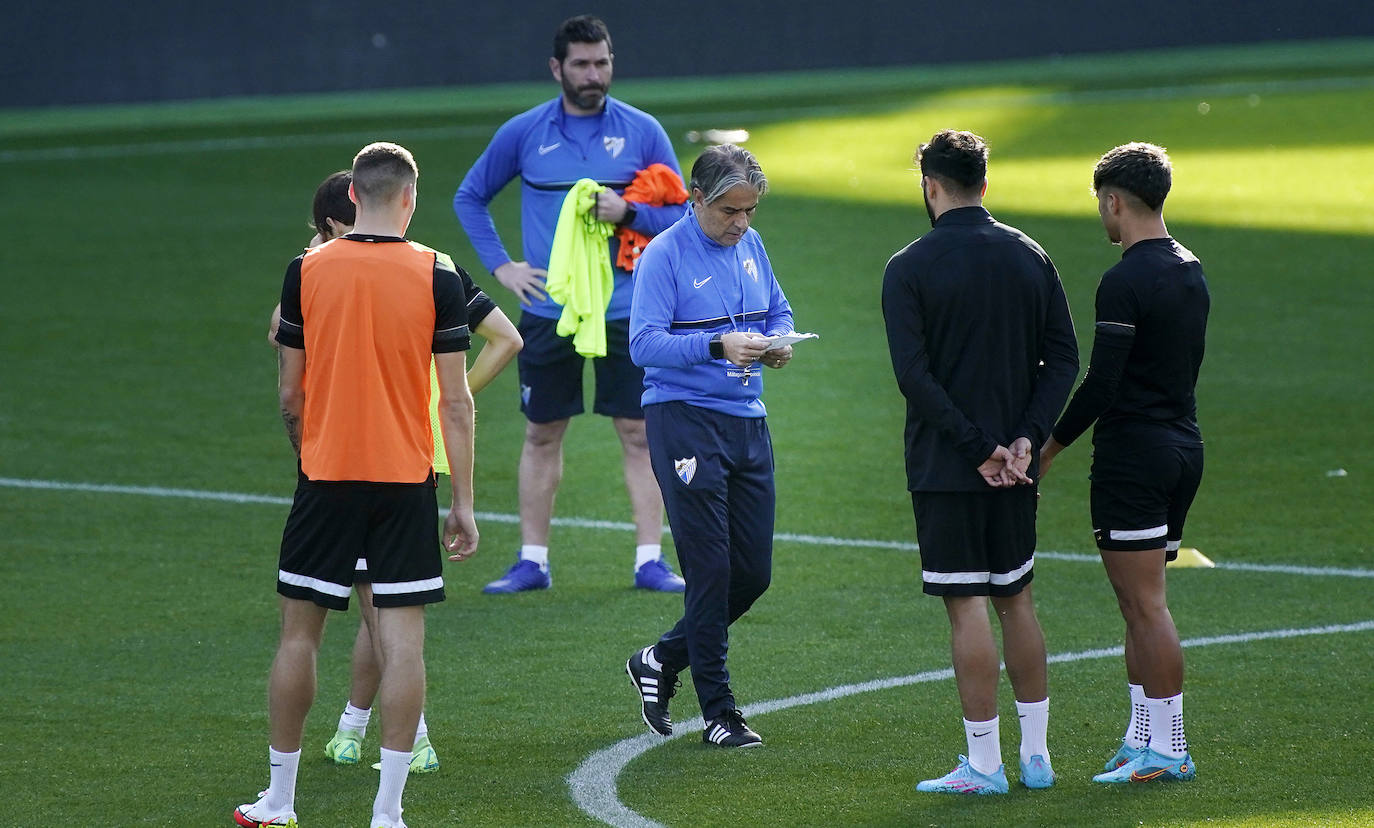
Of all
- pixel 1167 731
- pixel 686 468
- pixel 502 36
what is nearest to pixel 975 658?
pixel 1167 731

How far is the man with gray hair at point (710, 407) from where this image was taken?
17.9 feet

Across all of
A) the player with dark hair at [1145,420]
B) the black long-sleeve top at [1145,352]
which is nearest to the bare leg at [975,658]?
the player with dark hair at [1145,420]

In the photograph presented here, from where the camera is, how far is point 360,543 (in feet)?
15.5

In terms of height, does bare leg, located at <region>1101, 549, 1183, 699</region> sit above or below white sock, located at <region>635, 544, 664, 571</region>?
above

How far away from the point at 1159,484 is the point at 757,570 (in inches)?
51.5

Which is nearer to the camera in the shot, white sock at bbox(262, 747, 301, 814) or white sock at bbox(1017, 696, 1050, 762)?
white sock at bbox(262, 747, 301, 814)

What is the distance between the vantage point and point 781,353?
528cm

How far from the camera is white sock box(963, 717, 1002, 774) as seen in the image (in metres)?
5.00

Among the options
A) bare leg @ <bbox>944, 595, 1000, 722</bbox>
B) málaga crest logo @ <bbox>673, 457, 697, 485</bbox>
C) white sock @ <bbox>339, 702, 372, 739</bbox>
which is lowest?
white sock @ <bbox>339, 702, 372, 739</bbox>

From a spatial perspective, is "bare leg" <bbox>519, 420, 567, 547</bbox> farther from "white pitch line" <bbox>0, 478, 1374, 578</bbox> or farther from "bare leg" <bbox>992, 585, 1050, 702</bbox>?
"bare leg" <bbox>992, 585, 1050, 702</bbox>

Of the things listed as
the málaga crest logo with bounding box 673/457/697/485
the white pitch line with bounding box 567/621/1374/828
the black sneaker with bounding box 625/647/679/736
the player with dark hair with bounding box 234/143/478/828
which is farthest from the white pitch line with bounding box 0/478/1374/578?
the player with dark hair with bounding box 234/143/478/828

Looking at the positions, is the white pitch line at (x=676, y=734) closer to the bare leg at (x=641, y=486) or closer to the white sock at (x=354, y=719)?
the white sock at (x=354, y=719)

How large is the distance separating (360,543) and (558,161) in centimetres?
334

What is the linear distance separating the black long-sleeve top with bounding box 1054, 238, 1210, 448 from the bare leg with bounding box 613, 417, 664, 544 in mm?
2839
